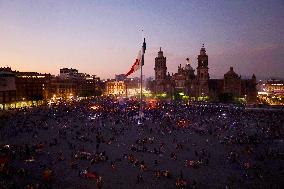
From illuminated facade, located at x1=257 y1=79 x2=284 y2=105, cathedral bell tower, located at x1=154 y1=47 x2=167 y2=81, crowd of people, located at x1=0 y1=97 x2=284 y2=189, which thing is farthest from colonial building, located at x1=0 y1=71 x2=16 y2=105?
illuminated facade, located at x1=257 y1=79 x2=284 y2=105

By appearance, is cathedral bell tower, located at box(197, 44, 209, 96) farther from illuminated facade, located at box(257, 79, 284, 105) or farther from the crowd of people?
the crowd of people

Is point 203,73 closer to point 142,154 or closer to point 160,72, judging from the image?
point 160,72

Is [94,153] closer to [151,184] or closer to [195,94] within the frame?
[151,184]

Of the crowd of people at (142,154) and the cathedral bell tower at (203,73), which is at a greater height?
the cathedral bell tower at (203,73)

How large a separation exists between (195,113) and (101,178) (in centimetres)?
4284

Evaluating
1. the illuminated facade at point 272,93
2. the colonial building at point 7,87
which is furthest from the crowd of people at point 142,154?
the illuminated facade at point 272,93

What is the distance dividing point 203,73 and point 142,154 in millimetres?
73392

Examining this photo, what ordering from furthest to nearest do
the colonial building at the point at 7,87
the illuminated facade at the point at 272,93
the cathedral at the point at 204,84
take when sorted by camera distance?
the cathedral at the point at 204,84 < the illuminated facade at the point at 272,93 < the colonial building at the point at 7,87

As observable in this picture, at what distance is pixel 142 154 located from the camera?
3334 cm

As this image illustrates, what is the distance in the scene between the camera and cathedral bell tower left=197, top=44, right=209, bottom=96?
Result: 335 ft

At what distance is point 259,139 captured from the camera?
40.5 m

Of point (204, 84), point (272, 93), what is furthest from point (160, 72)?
Answer: point (272, 93)

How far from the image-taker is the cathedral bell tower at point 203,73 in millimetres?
102062

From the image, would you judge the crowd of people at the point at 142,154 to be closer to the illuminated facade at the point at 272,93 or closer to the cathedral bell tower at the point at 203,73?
the illuminated facade at the point at 272,93
